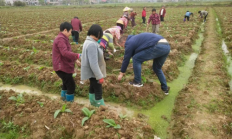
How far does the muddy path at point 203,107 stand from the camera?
9.52 ft

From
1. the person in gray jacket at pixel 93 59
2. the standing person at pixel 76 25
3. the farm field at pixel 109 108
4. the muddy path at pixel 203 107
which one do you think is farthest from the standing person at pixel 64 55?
the standing person at pixel 76 25

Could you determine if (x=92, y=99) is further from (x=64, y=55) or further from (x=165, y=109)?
(x=165, y=109)

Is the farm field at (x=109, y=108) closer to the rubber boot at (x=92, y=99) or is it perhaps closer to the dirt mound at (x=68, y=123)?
the dirt mound at (x=68, y=123)

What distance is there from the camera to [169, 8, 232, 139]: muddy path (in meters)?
2.90

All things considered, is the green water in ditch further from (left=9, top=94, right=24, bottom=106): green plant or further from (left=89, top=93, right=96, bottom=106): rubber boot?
(left=9, top=94, right=24, bottom=106): green plant

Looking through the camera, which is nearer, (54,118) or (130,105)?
(54,118)

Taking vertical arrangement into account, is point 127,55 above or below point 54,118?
above

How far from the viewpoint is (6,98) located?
3.71m

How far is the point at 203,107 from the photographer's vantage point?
3.55m

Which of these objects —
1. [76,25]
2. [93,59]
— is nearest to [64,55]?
[93,59]

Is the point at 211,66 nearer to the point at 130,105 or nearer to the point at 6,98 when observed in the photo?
the point at 130,105

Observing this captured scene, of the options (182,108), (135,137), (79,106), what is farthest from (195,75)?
(79,106)

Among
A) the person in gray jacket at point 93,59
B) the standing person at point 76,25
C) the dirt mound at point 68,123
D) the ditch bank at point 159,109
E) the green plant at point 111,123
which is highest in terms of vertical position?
the standing person at point 76,25

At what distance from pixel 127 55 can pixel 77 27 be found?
5623 millimetres
